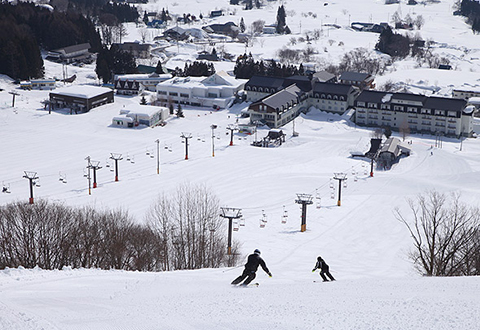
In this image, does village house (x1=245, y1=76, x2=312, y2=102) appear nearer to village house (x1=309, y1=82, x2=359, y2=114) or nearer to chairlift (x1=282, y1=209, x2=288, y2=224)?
village house (x1=309, y1=82, x2=359, y2=114)

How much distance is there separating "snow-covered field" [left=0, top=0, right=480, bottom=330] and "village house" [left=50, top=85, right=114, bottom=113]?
1.14m

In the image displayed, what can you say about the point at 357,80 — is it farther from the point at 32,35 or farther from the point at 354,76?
the point at 32,35

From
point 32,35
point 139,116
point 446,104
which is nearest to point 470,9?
point 446,104

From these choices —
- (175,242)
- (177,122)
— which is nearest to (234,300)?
(175,242)

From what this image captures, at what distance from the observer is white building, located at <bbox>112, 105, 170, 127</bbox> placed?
44.9m

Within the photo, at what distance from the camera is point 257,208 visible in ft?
91.1

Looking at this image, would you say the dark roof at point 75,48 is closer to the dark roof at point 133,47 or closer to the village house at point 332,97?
the dark roof at point 133,47

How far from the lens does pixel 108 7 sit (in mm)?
102375

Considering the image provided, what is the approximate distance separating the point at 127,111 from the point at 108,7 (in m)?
62.8

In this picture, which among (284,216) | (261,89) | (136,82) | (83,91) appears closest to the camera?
(284,216)

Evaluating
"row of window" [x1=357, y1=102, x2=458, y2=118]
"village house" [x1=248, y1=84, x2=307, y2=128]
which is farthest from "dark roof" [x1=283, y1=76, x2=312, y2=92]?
"row of window" [x1=357, y1=102, x2=458, y2=118]

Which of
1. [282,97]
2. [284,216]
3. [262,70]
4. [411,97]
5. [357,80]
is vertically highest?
[262,70]

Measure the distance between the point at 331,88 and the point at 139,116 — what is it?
1817 cm

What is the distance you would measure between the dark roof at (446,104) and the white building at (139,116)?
22281 mm
